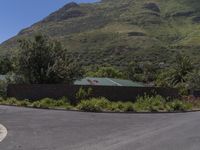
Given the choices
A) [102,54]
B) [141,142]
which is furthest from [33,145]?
[102,54]

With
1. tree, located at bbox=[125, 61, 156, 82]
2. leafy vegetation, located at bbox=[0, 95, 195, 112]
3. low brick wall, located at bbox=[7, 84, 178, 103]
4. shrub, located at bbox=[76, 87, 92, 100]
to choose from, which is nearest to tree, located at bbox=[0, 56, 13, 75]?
tree, located at bbox=[125, 61, 156, 82]

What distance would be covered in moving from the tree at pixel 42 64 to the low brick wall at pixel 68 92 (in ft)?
8.08

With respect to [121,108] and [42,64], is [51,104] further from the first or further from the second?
[42,64]

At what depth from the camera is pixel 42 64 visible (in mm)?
41625

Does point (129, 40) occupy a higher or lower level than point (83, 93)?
higher

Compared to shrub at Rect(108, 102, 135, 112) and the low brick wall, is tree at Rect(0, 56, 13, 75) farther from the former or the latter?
shrub at Rect(108, 102, 135, 112)

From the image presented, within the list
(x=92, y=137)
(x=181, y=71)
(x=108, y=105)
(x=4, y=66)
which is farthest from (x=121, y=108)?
(x=4, y=66)

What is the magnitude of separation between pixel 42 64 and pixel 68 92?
5.88 meters

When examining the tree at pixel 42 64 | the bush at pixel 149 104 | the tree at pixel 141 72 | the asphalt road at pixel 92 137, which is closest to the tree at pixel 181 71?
the tree at pixel 141 72

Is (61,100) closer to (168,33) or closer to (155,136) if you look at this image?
(155,136)

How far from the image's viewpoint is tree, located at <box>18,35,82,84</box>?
41.2m

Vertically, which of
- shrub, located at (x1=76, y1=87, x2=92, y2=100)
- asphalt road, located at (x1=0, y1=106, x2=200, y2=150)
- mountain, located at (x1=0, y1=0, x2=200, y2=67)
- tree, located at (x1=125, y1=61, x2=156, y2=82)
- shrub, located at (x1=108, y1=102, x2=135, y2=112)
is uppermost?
mountain, located at (x1=0, y1=0, x2=200, y2=67)

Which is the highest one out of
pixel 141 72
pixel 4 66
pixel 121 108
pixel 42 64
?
pixel 4 66

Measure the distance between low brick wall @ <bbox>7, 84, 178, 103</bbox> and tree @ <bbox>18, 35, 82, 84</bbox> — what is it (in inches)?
96.9
